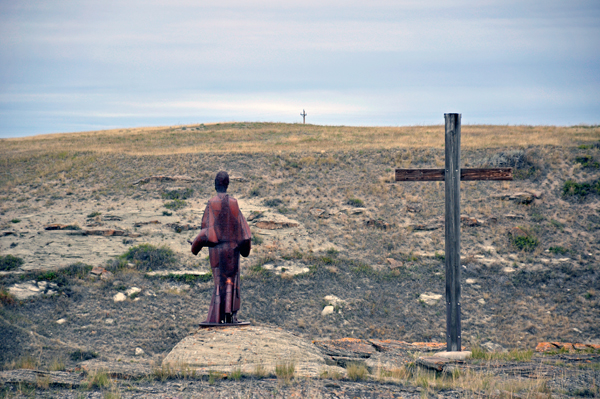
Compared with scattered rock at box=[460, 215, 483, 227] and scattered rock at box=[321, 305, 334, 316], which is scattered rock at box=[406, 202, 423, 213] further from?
scattered rock at box=[321, 305, 334, 316]

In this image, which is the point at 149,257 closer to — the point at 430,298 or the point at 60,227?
the point at 60,227

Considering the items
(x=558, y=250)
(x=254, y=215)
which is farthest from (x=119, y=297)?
(x=558, y=250)

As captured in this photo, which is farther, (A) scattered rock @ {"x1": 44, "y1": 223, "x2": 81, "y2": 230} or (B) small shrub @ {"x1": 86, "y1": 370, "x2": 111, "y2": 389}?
(A) scattered rock @ {"x1": 44, "y1": 223, "x2": 81, "y2": 230}

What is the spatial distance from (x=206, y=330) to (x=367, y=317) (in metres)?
6.06

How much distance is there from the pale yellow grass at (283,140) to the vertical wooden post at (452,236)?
15376mm

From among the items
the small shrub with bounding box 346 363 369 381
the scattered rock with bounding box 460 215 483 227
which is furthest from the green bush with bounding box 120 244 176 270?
the scattered rock with bounding box 460 215 483 227

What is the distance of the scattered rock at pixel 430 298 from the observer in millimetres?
12906

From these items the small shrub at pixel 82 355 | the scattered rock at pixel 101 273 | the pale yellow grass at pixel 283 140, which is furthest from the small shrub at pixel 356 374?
the pale yellow grass at pixel 283 140

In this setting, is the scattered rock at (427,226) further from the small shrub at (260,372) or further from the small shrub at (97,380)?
the small shrub at (97,380)

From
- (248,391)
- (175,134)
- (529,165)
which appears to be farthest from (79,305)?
(175,134)

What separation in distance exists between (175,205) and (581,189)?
16.9 metres

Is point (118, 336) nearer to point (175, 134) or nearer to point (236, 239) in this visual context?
point (236, 239)

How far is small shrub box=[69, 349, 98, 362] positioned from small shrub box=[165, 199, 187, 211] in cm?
923

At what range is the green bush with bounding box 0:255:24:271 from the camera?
1288cm
